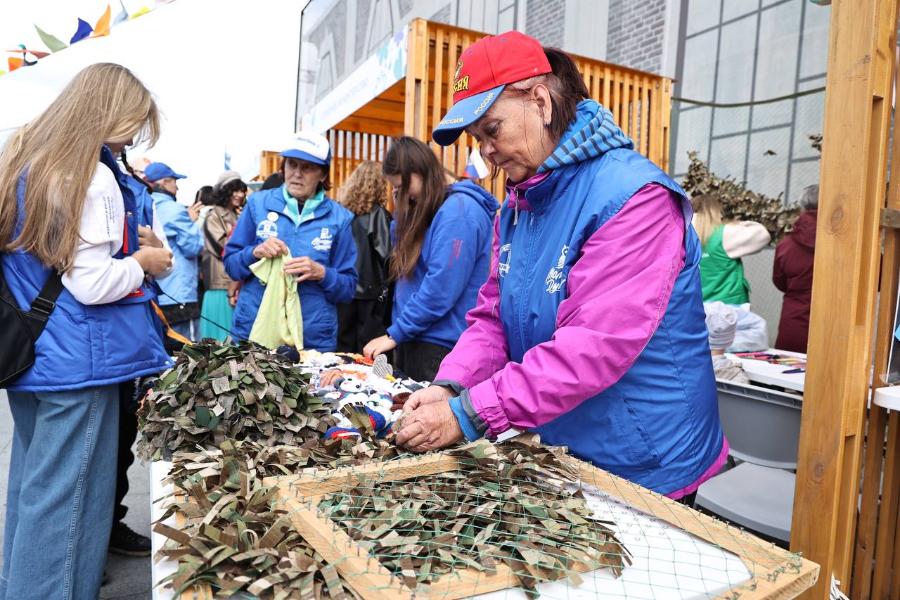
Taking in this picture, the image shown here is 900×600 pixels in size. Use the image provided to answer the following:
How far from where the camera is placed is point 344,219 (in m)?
3.38

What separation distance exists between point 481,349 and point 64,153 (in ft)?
4.38

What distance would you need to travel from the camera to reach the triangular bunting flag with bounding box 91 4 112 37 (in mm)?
3615

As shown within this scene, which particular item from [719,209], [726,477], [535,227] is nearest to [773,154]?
[719,209]

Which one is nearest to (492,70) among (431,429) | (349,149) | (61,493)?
(431,429)

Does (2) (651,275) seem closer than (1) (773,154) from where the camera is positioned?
Yes

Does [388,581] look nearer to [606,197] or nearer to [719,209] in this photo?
[606,197]

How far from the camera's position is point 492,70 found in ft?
4.71

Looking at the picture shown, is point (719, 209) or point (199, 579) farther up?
point (719, 209)

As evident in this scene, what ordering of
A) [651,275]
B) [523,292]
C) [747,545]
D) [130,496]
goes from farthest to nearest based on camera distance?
[130,496] < [523,292] < [651,275] < [747,545]

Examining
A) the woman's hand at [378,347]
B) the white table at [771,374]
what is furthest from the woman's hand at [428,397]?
the white table at [771,374]

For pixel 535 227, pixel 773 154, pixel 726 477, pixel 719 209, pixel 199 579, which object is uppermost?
pixel 773 154

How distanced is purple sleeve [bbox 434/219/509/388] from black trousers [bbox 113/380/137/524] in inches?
45.5

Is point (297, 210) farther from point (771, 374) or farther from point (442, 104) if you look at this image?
point (442, 104)

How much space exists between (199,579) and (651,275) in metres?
0.95
